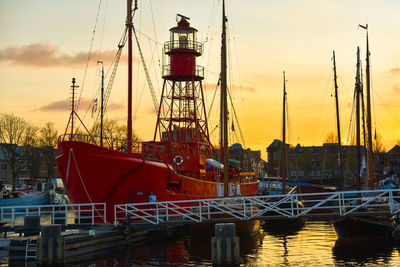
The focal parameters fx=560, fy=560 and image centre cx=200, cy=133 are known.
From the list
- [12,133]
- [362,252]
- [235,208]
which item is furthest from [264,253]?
[12,133]

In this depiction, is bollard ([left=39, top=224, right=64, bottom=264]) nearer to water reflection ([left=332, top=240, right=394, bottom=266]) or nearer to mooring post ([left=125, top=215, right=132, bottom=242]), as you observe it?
mooring post ([left=125, top=215, right=132, bottom=242])

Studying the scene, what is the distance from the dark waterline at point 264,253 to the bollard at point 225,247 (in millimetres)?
1389

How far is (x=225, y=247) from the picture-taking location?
2366 cm

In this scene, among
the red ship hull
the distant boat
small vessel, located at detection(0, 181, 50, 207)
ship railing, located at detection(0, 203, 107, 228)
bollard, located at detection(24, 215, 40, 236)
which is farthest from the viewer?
small vessel, located at detection(0, 181, 50, 207)

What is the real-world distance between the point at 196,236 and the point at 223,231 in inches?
482

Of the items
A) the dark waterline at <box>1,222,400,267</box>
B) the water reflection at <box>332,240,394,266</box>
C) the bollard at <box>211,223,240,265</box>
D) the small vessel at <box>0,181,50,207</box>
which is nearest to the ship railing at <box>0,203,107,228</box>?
the dark waterline at <box>1,222,400,267</box>

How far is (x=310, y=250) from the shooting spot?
3027 cm

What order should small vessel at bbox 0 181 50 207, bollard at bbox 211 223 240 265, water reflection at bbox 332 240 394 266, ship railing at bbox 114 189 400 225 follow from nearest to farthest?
bollard at bbox 211 223 240 265
ship railing at bbox 114 189 400 225
water reflection at bbox 332 240 394 266
small vessel at bbox 0 181 50 207

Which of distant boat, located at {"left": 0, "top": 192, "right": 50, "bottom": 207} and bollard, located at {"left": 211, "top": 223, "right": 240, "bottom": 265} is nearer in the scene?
bollard, located at {"left": 211, "top": 223, "right": 240, "bottom": 265}

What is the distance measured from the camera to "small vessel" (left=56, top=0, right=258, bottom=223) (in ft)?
104

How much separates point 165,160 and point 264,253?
42.6 feet

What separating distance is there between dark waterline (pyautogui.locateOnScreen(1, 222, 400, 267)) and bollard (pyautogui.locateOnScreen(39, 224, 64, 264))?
0.86 metres

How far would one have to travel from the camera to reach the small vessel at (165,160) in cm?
3177

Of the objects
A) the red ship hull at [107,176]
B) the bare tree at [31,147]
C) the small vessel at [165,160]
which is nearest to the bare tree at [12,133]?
the bare tree at [31,147]
